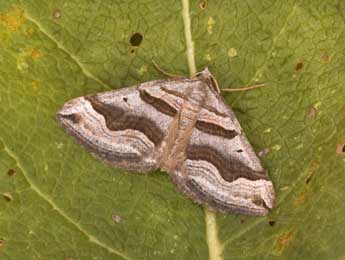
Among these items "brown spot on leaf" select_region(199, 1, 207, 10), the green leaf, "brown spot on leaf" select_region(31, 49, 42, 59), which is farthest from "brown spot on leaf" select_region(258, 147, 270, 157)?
"brown spot on leaf" select_region(31, 49, 42, 59)

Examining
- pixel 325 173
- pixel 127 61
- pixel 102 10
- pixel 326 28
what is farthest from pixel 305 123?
pixel 102 10

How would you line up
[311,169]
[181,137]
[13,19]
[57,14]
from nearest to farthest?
[13,19]
[57,14]
[311,169]
[181,137]

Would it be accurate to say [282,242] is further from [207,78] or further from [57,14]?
[57,14]

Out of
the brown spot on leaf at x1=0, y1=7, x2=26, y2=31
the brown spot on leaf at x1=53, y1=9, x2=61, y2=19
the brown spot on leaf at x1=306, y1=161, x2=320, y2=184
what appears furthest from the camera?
the brown spot on leaf at x1=306, y1=161, x2=320, y2=184

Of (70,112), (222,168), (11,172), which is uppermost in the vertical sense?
(70,112)

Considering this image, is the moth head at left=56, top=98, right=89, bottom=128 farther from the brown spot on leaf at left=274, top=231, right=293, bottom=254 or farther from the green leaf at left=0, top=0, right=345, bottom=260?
the brown spot on leaf at left=274, top=231, right=293, bottom=254

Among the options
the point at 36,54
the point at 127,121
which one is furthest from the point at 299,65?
the point at 36,54

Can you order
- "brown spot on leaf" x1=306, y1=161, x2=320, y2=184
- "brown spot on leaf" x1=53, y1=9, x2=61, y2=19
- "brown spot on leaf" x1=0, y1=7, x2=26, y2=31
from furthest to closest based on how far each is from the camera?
"brown spot on leaf" x1=306, y1=161, x2=320, y2=184 < "brown spot on leaf" x1=53, y1=9, x2=61, y2=19 < "brown spot on leaf" x1=0, y1=7, x2=26, y2=31
